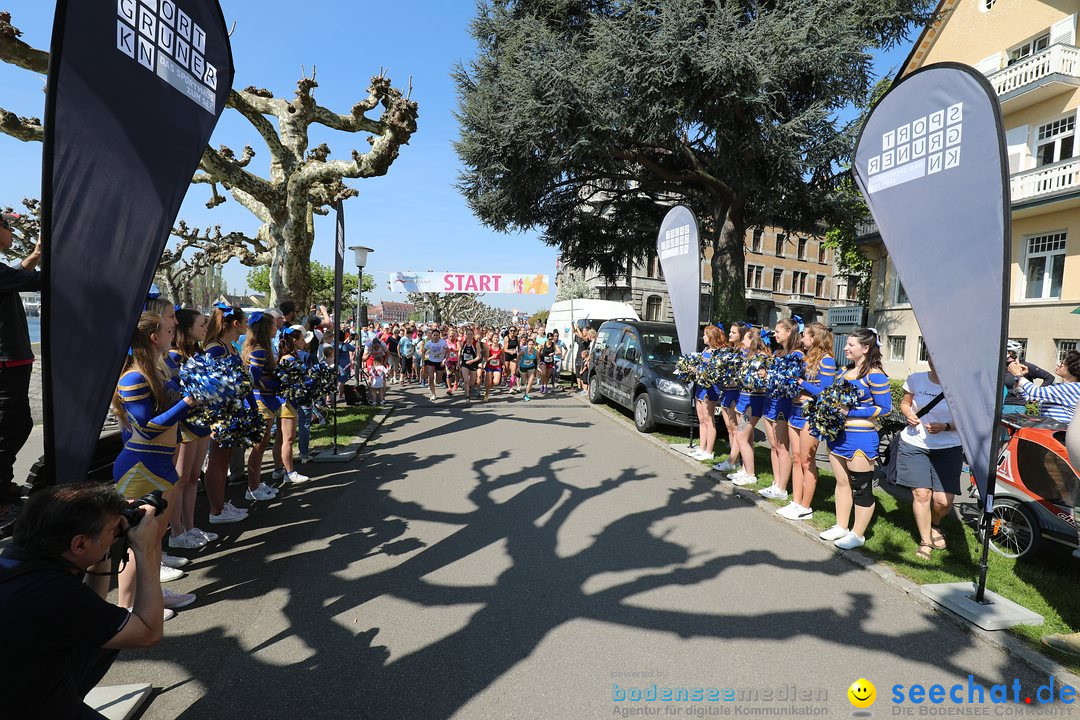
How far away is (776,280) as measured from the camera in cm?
5475

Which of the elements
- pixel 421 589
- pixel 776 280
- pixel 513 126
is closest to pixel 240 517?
pixel 421 589

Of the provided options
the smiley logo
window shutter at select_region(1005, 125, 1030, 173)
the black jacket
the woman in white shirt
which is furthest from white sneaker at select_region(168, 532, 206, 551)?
window shutter at select_region(1005, 125, 1030, 173)

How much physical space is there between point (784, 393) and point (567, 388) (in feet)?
40.3

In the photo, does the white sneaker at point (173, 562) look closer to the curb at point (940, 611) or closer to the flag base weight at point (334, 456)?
the flag base weight at point (334, 456)

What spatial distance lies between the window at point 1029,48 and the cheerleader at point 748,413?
808 inches

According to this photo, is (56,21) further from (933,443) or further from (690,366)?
(690,366)

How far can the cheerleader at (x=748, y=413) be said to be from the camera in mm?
6230

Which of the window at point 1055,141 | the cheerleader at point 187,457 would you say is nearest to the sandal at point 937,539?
the cheerleader at point 187,457

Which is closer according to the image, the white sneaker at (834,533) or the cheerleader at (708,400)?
the white sneaker at (834,533)

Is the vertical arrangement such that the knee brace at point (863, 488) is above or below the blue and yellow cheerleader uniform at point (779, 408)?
below

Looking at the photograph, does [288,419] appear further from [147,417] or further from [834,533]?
[834,533]

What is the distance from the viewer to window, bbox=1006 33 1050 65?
60.8ft

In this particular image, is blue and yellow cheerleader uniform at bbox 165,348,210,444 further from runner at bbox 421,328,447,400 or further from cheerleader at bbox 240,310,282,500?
runner at bbox 421,328,447,400

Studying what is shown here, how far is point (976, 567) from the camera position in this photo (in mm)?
4293
